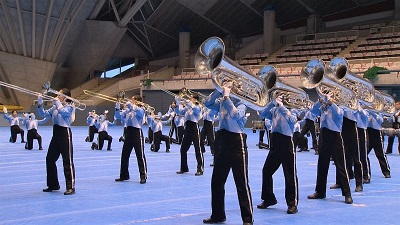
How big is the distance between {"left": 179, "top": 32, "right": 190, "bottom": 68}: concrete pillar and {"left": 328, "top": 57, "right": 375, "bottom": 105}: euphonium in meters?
34.6

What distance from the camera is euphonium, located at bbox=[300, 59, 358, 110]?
8.83 m

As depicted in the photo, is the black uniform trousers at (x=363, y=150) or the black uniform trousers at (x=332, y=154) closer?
the black uniform trousers at (x=332, y=154)

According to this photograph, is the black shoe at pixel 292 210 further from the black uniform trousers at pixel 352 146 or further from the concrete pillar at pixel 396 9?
the concrete pillar at pixel 396 9

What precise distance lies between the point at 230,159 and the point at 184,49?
38016 millimetres

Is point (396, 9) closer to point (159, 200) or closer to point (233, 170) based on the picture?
point (159, 200)

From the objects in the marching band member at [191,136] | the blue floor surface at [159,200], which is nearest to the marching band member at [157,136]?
the blue floor surface at [159,200]

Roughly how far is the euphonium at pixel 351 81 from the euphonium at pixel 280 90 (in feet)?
3.13

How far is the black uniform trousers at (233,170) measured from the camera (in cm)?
680

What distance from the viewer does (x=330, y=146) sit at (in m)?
8.78

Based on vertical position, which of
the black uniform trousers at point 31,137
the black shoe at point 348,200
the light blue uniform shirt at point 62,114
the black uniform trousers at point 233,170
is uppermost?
the light blue uniform shirt at point 62,114

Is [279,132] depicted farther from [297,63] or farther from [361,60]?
[297,63]

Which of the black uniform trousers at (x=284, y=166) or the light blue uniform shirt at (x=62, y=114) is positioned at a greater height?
the light blue uniform shirt at (x=62, y=114)

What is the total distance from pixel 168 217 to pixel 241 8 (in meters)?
36.7

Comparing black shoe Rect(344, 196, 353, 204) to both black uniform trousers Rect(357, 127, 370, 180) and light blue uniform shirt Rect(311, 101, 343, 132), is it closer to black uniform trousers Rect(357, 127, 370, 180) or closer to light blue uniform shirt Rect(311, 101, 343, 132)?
light blue uniform shirt Rect(311, 101, 343, 132)
